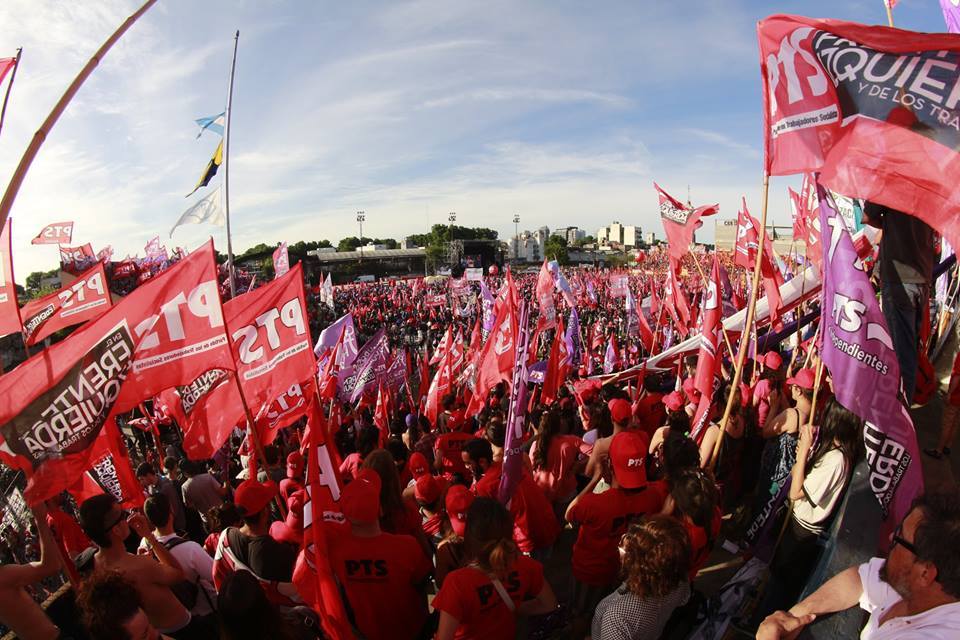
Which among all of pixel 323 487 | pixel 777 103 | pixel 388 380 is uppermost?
pixel 777 103

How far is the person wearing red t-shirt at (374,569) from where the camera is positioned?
2.90 meters

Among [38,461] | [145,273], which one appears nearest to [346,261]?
[145,273]

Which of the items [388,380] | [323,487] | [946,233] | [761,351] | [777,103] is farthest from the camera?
[388,380]

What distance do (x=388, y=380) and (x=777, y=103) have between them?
7666 millimetres

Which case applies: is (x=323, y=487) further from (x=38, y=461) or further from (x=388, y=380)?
(x=388, y=380)

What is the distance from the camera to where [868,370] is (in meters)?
2.87

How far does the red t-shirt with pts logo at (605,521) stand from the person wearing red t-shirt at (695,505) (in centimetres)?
29

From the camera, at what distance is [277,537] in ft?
12.1

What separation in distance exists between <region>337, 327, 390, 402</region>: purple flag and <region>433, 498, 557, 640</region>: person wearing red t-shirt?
688cm

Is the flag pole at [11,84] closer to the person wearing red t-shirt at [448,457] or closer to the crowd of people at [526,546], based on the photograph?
the crowd of people at [526,546]

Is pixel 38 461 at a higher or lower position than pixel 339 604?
higher

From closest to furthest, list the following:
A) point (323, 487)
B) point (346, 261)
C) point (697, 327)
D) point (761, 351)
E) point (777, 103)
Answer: point (323, 487) → point (777, 103) → point (761, 351) → point (697, 327) → point (346, 261)

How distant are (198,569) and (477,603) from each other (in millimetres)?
1907

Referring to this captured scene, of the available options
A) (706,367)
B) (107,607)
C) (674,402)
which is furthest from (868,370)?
(107,607)
